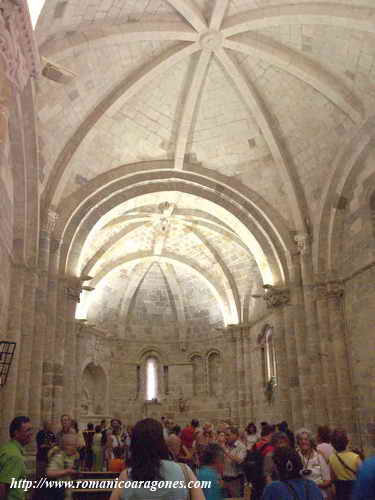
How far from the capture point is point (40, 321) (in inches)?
500

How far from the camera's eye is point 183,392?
78.6ft

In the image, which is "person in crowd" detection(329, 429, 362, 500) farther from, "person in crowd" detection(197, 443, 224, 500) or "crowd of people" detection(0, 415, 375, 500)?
"person in crowd" detection(197, 443, 224, 500)

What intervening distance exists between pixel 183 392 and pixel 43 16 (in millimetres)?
18198

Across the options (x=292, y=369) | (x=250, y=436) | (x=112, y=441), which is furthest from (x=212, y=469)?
(x=292, y=369)

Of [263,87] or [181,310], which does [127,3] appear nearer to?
[263,87]

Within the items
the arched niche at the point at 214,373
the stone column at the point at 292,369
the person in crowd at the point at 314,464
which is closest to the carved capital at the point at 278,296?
the stone column at the point at 292,369

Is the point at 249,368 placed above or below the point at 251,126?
below

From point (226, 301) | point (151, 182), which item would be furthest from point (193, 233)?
point (151, 182)

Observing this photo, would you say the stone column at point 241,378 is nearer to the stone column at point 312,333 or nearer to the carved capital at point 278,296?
the carved capital at point 278,296

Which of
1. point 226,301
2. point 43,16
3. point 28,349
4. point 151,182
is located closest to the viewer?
point 43,16

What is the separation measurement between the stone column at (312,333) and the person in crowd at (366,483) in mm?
10828

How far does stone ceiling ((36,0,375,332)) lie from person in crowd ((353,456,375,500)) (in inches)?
389

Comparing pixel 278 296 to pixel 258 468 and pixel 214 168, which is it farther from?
pixel 258 468

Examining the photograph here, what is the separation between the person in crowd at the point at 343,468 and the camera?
5332mm
